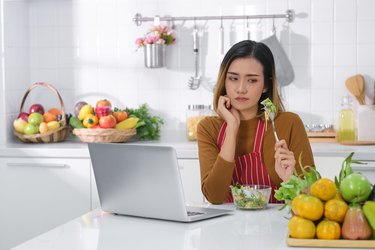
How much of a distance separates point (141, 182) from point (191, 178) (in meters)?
Result: 1.73

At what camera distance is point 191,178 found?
3.92 meters

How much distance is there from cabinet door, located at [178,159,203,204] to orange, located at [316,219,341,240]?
2046 mm

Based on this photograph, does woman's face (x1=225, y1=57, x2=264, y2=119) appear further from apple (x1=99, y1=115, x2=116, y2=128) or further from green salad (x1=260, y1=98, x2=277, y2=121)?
apple (x1=99, y1=115, x2=116, y2=128)

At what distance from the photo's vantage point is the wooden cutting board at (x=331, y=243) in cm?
182

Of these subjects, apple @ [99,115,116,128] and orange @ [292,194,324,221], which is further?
apple @ [99,115,116,128]

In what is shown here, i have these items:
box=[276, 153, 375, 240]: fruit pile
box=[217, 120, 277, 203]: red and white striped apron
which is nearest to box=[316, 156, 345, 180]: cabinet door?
box=[217, 120, 277, 203]: red and white striped apron

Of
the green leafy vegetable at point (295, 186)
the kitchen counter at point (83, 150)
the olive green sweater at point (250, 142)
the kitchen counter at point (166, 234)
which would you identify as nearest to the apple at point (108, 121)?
the kitchen counter at point (83, 150)

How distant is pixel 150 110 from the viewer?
14.9 feet

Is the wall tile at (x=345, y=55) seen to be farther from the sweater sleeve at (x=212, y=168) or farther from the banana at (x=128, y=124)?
the sweater sleeve at (x=212, y=168)

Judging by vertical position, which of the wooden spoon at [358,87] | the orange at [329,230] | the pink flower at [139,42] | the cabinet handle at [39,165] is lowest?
the cabinet handle at [39,165]

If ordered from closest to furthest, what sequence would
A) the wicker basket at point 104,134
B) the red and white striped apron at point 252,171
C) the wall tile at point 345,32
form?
the red and white striped apron at point 252,171, the wicker basket at point 104,134, the wall tile at point 345,32

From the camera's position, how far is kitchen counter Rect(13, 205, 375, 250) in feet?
6.17

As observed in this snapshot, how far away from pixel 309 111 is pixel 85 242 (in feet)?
8.85

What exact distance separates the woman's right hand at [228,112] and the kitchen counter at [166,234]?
21.8 inches
